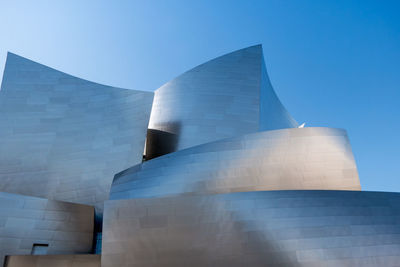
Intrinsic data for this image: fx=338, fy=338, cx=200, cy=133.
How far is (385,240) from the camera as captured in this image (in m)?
8.27

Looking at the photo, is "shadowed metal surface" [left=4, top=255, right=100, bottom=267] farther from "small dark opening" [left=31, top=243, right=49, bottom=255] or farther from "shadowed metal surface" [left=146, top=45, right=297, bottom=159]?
"shadowed metal surface" [left=146, top=45, right=297, bottom=159]

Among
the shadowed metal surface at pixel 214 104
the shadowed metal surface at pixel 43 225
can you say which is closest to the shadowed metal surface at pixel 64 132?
the shadowed metal surface at pixel 43 225

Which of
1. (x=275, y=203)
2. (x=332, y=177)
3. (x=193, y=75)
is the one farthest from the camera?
(x=193, y=75)

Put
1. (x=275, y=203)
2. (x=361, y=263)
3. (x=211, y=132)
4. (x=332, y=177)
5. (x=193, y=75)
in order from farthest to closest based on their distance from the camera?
(x=193, y=75)
(x=211, y=132)
(x=332, y=177)
(x=275, y=203)
(x=361, y=263)

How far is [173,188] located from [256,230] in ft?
9.41

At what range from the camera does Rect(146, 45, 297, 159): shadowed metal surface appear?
647 inches

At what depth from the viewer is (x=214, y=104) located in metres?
17.0

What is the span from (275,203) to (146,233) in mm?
3335

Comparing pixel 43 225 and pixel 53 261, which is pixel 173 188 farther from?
pixel 43 225

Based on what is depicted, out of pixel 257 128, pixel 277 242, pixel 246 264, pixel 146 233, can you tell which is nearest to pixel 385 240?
pixel 277 242

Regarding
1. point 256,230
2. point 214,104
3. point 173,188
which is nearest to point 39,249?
point 173,188

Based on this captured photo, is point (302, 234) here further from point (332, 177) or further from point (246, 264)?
point (332, 177)

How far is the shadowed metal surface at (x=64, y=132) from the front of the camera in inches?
549

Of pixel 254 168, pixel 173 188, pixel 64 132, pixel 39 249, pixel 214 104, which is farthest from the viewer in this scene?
pixel 214 104
